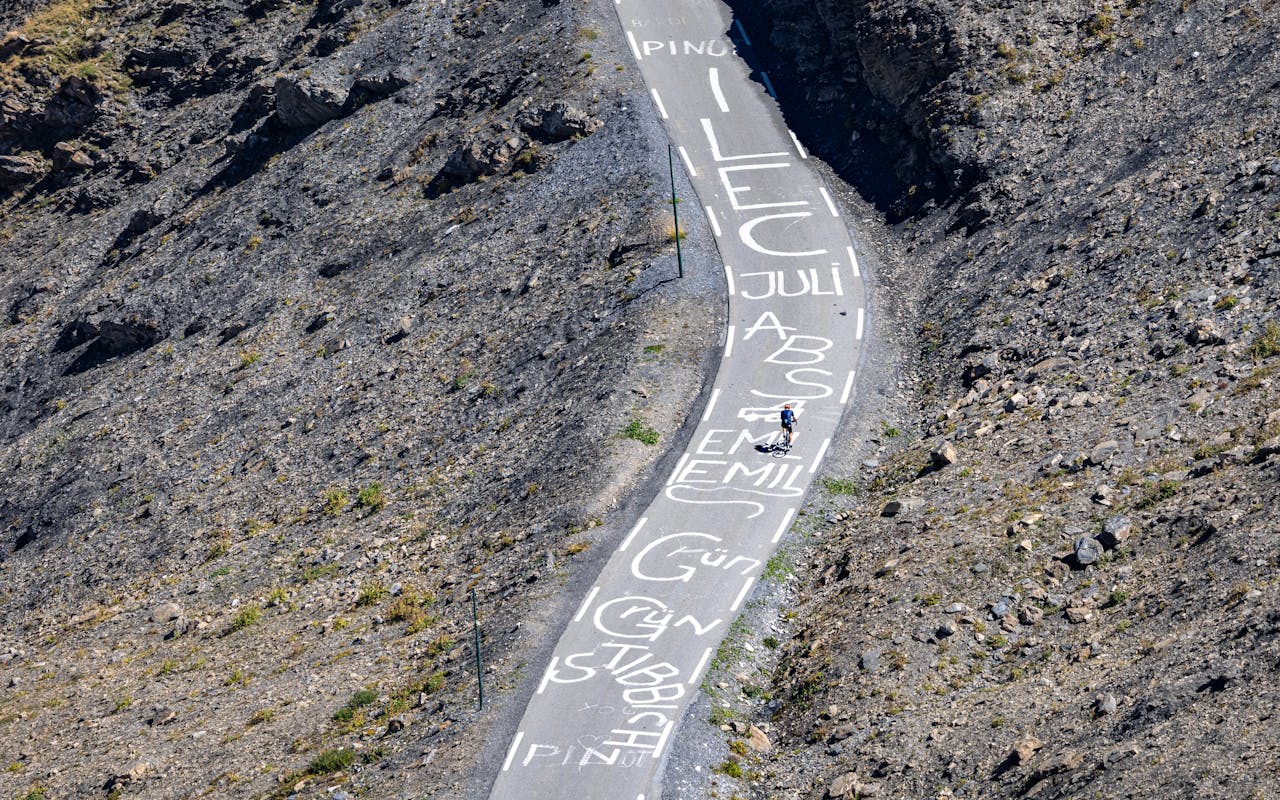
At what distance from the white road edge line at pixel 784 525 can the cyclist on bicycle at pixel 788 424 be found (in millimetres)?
2520

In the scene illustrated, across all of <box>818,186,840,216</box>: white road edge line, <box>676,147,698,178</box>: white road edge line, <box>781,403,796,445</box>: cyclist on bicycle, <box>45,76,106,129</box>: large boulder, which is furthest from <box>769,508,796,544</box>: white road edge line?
<box>45,76,106,129</box>: large boulder

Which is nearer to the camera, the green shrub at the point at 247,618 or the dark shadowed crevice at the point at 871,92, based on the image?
the green shrub at the point at 247,618

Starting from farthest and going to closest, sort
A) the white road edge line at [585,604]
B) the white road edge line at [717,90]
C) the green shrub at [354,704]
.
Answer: the white road edge line at [717,90], the white road edge line at [585,604], the green shrub at [354,704]

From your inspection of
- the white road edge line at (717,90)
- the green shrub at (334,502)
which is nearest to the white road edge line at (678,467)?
the green shrub at (334,502)

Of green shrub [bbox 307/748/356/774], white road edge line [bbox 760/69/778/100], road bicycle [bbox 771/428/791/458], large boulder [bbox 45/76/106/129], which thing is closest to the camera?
green shrub [bbox 307/748/356/774]

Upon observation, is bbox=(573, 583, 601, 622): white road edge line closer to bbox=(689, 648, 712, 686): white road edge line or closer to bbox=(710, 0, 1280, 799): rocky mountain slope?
bbox=(689, 648, 712, 686): white road edge line

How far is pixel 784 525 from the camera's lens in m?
29.0

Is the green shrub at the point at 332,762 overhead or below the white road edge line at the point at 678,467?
overhead

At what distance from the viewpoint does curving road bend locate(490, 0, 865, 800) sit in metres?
23.3

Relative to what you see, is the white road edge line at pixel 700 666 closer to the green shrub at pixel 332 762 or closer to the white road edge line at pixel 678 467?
the white road edge line at pixel 678 467

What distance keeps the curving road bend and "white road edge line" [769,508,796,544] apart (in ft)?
0.12

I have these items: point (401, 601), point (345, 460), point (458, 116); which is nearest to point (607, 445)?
point (401, 601)

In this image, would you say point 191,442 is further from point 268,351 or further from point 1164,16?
point 1164,16

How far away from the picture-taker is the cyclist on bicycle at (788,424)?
31.0 meters
